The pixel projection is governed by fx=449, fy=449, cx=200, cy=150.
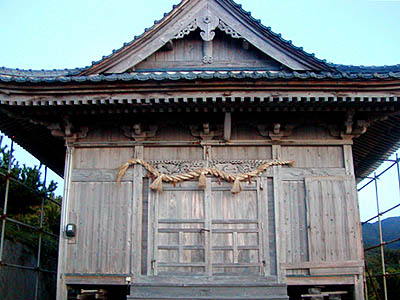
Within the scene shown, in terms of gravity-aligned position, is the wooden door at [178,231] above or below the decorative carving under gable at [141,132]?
below

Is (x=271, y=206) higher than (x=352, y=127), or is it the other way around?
(x=352, y=127)

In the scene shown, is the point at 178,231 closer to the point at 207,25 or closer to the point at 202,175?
the point at 202,175

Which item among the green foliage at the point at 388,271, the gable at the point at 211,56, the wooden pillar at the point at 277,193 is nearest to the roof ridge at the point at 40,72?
the gable at the point at 211,56

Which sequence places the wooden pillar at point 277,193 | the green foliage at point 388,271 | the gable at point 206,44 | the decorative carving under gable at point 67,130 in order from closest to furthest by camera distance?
1. the wooden pillar at point 277,193
2. the decorative carving under gable at point 67,130
3. the gable at point 206,44
4. the green foliage at point 388,271

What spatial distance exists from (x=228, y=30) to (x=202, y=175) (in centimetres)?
351

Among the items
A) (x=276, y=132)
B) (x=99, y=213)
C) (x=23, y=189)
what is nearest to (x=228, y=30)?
(x=276, y=132)

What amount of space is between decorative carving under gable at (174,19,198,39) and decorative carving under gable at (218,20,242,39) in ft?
1.90

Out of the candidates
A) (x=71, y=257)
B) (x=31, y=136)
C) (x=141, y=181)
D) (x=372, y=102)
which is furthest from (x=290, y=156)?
(x=31, y=136)

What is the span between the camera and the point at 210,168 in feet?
30.8

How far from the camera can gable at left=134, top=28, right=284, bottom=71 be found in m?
10.5

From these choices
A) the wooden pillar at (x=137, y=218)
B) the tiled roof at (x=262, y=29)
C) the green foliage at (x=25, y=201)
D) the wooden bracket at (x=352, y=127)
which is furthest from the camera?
the green foliage at (x=25, y=201)

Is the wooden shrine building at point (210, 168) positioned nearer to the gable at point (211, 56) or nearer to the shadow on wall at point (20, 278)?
the gable at point (211, 56)

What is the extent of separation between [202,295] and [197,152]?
2.92m

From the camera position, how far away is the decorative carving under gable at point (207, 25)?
10367 mm
